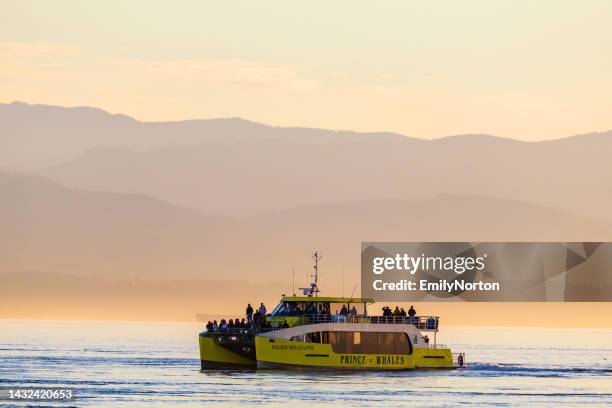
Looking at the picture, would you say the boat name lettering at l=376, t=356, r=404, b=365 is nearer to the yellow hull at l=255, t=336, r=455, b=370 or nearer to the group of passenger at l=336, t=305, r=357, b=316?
the yellow hull at l=255, t=336, r=455, b=370

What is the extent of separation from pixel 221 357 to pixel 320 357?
30.1 ft

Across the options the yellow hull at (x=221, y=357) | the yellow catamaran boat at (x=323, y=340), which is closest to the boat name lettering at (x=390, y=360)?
the yellow catamaran boat at (x=323, y=340)

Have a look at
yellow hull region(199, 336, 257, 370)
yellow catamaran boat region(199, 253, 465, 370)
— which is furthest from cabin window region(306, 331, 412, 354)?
yellow hull region(199, 336, 257, 370)

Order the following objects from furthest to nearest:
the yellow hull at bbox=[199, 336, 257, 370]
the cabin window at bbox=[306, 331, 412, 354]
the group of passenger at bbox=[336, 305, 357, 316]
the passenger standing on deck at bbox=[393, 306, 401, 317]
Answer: the yellow hull at bbox=[199, 336, 257, 370] < the passenger standing on deck at bbox=[393, 306, 401, 317] < the group of passenger at bbox=[336, 305, 357, 316] < the cabin window at bbox=[306, 331, 412, 354]

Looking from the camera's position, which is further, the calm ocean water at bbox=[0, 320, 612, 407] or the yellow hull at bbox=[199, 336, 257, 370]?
the yellow hull at bbox=[199, 336, 257, 370]

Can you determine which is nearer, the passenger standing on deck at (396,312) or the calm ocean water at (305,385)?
the calm ocean water at (305,385)

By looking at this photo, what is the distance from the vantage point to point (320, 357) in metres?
119

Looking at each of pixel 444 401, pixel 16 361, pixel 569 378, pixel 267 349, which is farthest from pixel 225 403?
pixel 16 361

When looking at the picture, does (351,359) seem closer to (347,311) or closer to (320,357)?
(320,357)

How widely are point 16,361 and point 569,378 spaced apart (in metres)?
51.0

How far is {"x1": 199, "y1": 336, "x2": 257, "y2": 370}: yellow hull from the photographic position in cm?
12262

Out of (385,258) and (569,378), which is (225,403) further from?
(569,378)

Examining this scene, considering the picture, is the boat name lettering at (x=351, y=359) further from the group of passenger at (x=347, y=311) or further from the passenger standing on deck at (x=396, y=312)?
the passenger standing on deck at (x=396, y=312)

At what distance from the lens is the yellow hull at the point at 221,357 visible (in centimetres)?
12262
